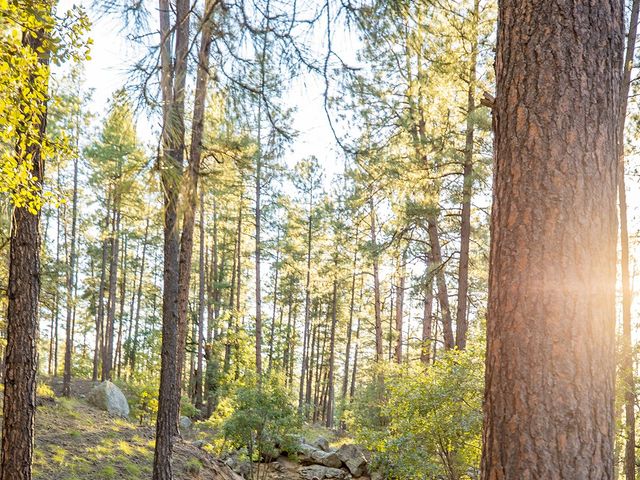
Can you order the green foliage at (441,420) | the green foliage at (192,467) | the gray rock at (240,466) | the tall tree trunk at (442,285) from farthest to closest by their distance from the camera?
the tall tree trunk at (442,285) → the gray rock at (240,466) → the green foliage at (192,467) → the green foliage at (441,420)

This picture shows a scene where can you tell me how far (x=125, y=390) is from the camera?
1284 centimetres

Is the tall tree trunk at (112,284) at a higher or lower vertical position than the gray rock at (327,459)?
higher

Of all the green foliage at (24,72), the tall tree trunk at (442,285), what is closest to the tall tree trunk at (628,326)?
the tall tree trunk at (442,285)

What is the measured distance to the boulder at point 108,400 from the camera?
9953 millimetres

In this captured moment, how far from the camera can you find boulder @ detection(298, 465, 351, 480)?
9469mm

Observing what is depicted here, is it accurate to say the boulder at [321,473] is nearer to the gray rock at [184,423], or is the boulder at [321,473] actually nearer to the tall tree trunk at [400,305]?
the gray rock at [184,423]

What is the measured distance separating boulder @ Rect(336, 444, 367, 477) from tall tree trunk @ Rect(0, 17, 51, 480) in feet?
24.5

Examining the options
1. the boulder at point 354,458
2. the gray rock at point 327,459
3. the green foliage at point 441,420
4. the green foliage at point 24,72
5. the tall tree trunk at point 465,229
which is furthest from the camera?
the gray rock at point 327,459

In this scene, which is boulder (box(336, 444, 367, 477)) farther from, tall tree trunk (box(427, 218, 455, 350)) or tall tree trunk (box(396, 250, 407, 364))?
tall tree trunk (box(396, 250, 407, 364))

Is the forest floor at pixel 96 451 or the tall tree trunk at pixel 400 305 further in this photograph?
the tall tree trunk at pixel 400 305

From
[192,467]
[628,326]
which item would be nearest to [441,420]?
[192,467]

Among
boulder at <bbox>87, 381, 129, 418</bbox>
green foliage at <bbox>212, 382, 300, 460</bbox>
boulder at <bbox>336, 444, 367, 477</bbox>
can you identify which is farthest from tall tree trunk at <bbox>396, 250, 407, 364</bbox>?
boulder at <bbox>87, 381, 129, 418</bbox>

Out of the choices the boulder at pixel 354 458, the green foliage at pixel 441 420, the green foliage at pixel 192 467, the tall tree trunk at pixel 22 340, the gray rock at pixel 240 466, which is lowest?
the boulder at pixel 354 458

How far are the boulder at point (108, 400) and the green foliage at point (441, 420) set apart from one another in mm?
6714
